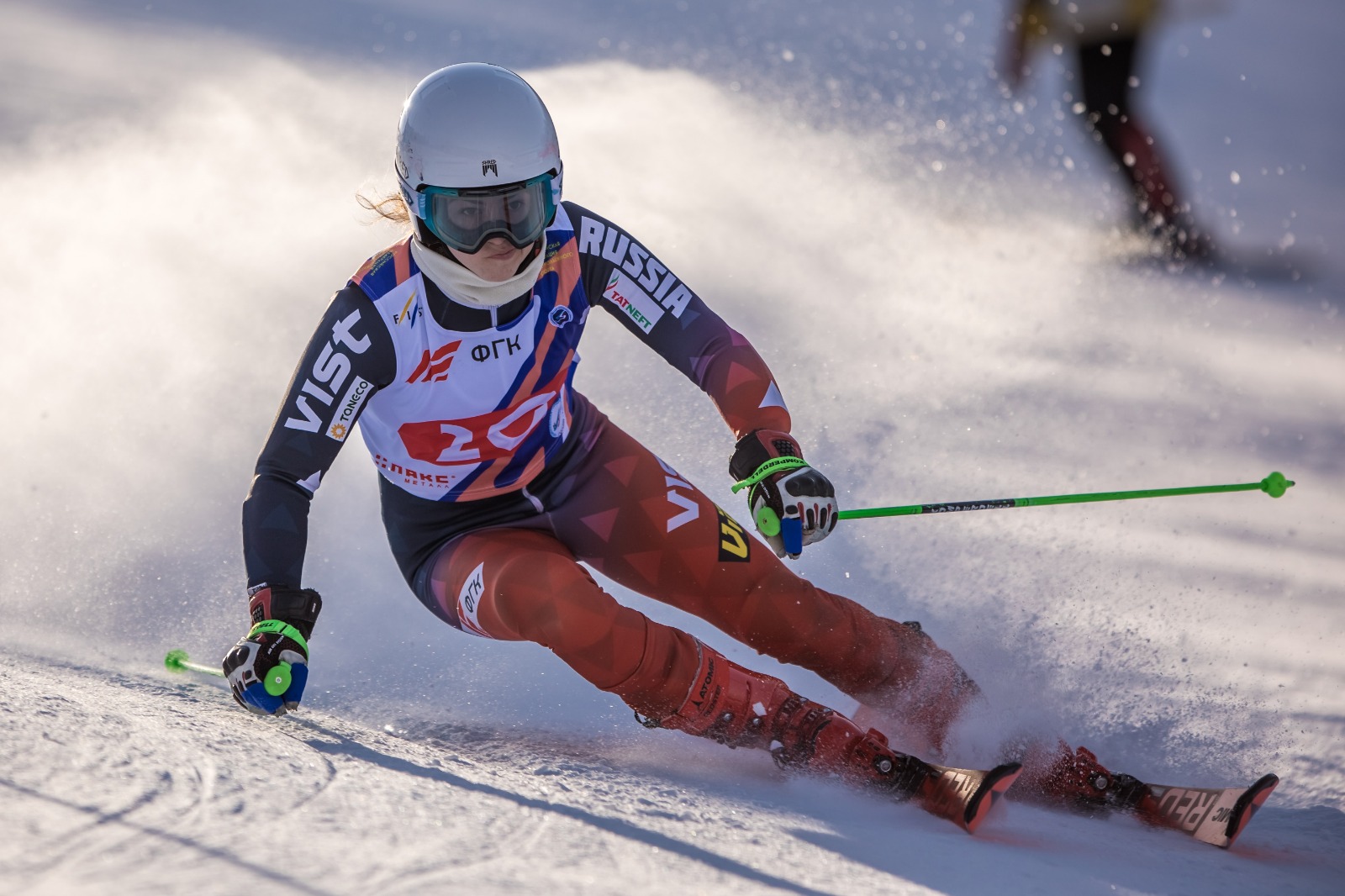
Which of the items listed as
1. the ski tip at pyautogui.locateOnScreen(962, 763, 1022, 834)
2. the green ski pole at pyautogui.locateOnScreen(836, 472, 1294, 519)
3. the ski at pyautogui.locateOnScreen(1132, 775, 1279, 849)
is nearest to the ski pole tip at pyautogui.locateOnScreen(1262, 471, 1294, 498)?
the green ski pole at pyautogui.locateOnScreen(836, 472, 1294, 519)

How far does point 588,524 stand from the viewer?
8.82 ft

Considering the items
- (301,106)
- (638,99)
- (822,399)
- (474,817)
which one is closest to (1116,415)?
(822,399)

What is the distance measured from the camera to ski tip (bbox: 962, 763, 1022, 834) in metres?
2.16

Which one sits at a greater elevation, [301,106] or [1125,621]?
[301,106]

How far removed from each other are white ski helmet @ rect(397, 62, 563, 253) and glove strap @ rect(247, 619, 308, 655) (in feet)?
2.52

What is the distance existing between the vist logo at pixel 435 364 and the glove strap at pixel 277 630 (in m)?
0.51

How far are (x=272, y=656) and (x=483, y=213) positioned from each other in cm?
90

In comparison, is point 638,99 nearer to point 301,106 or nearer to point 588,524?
point 301,106

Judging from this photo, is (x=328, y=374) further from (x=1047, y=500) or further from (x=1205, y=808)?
(x=1205, y=808)

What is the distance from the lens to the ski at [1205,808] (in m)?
2.24

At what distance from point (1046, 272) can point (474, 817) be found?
5.05 metres

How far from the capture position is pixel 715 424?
14.8 feet

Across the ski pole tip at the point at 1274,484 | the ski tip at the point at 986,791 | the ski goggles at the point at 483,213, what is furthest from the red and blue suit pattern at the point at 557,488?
the ski pole tip at the point at 1274,484

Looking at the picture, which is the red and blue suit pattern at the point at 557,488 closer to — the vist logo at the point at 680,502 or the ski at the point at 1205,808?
the vist logo at the point at 680,502
